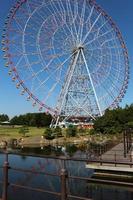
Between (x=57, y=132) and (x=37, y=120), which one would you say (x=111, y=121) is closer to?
(x=57, y=132)

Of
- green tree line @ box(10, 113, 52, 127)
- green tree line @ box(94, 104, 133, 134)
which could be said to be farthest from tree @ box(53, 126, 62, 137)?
green tree line @ box(10, 113, 52, 127)

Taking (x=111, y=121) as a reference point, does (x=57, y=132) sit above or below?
below

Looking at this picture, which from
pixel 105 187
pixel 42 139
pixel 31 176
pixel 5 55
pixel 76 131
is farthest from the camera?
pixel 76 131

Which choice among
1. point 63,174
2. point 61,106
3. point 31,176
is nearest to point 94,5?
point 61,106

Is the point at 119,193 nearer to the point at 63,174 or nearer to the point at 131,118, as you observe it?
the point at 63,174

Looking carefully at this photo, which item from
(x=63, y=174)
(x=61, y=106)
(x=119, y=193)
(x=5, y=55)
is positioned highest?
(x=5, y=55)

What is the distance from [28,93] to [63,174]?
49.1m

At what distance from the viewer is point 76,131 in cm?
7744

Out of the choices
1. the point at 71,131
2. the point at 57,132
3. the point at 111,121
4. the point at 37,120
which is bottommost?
the point at 57,132

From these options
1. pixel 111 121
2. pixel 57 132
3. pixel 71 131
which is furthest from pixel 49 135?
pixel 111 121

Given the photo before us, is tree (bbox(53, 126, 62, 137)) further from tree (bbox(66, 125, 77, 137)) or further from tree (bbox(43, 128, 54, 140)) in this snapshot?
tree (bbox(66, 125, 77, 137))

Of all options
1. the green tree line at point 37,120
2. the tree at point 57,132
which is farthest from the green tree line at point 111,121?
the green tree line at point 37,120

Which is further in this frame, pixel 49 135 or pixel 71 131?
pixel 71 131

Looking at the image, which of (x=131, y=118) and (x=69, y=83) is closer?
(x=69, y=83)
